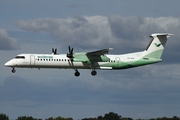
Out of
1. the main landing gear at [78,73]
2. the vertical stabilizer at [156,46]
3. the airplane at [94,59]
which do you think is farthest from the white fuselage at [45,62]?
the vertical stabilizer at [156,46]

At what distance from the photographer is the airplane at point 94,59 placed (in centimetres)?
6406

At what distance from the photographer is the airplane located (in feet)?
210

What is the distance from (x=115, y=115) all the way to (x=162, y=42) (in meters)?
52.9

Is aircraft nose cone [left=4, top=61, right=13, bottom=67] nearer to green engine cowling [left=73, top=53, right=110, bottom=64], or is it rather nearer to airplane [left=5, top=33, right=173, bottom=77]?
airplane [left=5, top=33, right=173, bottom=77]

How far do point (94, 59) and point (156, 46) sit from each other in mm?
8197

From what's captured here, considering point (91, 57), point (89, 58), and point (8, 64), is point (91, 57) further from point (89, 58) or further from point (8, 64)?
point (8, 64)

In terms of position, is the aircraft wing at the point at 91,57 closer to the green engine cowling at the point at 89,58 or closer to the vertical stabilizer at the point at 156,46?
the green engine cowling at the point at 89,58

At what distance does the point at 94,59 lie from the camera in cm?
6631

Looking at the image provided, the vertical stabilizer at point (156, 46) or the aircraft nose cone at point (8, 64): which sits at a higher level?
the vertical stabilizer at point (156, 46)

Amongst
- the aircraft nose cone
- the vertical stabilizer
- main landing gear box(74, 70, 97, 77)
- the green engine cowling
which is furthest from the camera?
the vertical stabilizer

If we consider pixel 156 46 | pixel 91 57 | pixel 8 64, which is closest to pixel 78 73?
pixel 91 57

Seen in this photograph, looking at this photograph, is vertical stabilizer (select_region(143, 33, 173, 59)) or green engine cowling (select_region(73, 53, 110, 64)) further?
vertical stabilizer (select_region(143, 33, 173, 59))

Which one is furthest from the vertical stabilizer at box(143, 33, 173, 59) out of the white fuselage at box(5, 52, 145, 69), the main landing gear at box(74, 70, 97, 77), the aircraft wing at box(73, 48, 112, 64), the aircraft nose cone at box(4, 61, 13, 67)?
the aircraft nose cone at box(4, 61, 13, 67)

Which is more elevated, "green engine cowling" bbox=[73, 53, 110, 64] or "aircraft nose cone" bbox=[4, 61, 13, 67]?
"green engine cowling" bbox=[73, 53, 110, 64]
